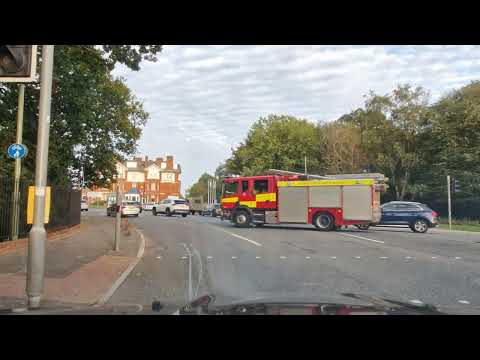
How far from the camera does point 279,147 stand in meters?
57.9

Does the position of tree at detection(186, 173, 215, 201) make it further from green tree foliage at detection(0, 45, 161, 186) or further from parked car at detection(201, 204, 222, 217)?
green tree foliage at detection(0, 45, 161, 186)

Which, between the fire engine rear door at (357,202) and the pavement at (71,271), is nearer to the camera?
the pavement at (71,271)

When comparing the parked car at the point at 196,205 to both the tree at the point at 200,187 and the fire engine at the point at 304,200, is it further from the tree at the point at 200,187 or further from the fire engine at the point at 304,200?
the tree at the point at 200,187

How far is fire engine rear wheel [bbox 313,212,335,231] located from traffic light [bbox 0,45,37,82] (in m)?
17.8

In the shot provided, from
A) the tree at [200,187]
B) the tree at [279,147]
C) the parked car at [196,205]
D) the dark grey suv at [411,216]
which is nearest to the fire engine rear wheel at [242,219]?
the dark grey suv at [411,216]

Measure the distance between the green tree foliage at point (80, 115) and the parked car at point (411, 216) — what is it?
46.0 ft

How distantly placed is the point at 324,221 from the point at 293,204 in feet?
5.53

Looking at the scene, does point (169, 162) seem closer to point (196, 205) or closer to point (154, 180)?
point (154, 180)

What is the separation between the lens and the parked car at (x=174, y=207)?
137ft

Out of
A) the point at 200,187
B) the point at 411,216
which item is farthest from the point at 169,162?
the point at 411,216

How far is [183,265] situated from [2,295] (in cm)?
465

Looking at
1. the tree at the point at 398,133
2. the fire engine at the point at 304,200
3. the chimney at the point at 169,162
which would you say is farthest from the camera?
the chimney at the point at 169,162

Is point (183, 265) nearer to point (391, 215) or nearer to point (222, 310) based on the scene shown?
point (222, 310)

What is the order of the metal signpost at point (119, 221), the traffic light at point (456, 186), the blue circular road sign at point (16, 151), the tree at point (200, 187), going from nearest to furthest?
the metal signpost at point (119, 221) → the blue circular road sign at point (16, 151) → the traffic light at point (456, 186) → the tree at point (200, 187)
